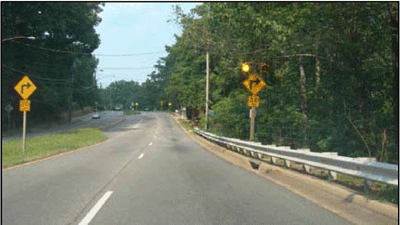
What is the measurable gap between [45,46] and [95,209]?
64114 millimetres

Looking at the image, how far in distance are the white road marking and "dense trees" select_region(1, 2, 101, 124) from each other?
4576cm

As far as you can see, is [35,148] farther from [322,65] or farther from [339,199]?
[339,199]

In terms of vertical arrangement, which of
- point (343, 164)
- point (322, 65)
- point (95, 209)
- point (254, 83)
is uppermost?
point (322, 65)

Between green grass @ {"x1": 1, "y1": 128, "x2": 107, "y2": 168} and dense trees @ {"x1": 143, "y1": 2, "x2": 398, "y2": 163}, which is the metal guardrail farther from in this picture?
green grass @ {"x1": 1, "y1": 128, "x2": 107, "y2": 168}

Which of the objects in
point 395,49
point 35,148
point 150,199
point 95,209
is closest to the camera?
point 95,209

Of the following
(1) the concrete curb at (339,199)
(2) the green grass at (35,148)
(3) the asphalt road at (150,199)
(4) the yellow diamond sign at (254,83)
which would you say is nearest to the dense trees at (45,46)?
(2) the green grass at (35,148)

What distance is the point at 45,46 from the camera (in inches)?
2785

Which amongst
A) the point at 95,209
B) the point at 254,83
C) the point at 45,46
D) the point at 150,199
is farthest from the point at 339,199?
the point at 45,46

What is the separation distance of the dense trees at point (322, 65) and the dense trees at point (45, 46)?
32.3 metres

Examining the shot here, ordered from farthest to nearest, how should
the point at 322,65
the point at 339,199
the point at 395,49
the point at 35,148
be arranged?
the point at 35,148 → the point at 322,65 → the point at 395,49 → the point at 339,199

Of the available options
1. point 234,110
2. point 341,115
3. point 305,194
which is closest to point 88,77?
point 234,110

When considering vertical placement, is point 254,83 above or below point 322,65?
below

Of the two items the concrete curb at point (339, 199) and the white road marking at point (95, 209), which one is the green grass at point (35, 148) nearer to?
the white road marking at point (95, 209)

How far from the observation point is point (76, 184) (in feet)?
45.4
